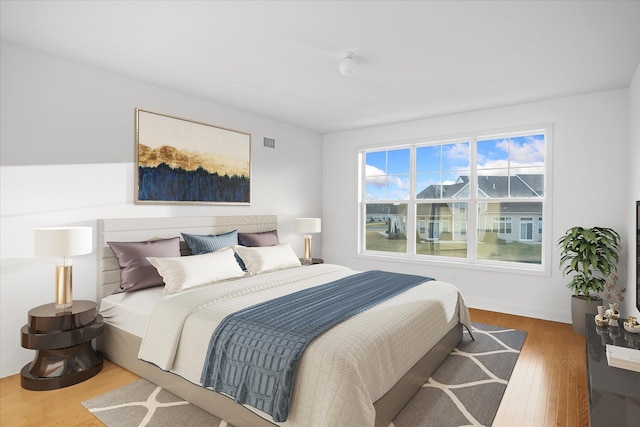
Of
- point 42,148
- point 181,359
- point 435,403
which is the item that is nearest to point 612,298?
point 435,403

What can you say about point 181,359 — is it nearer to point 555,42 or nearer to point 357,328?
point 357,328

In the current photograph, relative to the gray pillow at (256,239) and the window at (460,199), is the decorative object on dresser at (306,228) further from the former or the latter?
the window at (460,199)

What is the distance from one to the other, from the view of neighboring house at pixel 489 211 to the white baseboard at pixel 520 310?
2.70 feet

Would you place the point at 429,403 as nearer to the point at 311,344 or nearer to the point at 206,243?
the point at 311,344

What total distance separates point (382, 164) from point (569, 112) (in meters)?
2.47

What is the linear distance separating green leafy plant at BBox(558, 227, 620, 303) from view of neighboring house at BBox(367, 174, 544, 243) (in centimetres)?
65

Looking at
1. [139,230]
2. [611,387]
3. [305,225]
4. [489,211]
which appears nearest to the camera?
[611,387]

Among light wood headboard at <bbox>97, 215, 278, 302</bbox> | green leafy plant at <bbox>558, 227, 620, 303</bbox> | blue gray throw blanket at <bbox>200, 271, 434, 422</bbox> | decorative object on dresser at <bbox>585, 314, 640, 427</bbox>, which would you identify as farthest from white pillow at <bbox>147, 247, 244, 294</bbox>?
green leafy plant at <bbox>558, 227, 620, 303</bbox>

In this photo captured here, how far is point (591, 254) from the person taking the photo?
3602 millimetres

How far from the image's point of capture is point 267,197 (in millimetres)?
5000

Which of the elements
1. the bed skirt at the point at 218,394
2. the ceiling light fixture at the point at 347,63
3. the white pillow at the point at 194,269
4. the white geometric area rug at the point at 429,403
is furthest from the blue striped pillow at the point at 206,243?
the ceiling light fixture at the point at 347,63

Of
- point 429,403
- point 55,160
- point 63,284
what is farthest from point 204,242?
point 429,403

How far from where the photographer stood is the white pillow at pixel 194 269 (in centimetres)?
300

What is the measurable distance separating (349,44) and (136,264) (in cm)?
255
